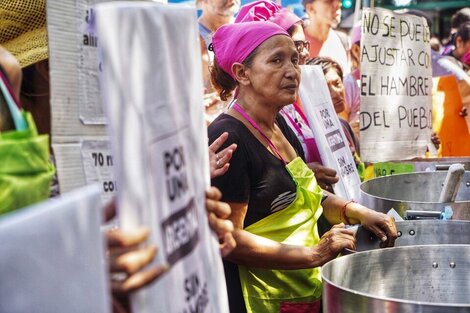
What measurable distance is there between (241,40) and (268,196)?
632mm

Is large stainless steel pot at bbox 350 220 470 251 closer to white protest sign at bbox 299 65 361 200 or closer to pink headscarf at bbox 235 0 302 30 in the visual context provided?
white protest sign at bbox 299 65 361 200

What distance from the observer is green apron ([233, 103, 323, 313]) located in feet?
9.55

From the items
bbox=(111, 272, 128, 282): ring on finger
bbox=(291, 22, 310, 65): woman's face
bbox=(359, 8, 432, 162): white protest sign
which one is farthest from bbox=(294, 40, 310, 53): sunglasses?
bbox=(111, 272, 128, 282): ring on finger

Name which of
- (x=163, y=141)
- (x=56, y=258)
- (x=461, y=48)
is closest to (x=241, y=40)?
(x=163, y=141)

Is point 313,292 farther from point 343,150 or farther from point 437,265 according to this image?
point 343,150

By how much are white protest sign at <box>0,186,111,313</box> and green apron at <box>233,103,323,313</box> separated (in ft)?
5.19

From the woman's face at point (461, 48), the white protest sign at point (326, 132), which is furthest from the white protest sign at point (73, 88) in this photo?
the woman's face at point (461, 48)

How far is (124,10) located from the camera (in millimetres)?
1372

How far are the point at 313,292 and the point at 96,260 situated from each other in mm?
1769

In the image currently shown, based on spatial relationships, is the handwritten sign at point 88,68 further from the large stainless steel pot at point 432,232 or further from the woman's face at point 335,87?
the woman's face at point 335,87

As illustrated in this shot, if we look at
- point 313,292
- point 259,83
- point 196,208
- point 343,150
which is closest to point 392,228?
point 313,292

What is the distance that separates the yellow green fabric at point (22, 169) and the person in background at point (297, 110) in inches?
84.9

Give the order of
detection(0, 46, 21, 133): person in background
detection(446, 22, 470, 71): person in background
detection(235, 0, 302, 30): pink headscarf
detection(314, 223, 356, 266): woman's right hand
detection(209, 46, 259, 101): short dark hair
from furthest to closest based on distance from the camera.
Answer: detection(446, 22, 470, 71): person in background < detection(235, 0, 302, 30): pink headscarf < detection(209, 46, 259, 101): short dark hair < detection(314, 223, 356, 266): woman's right hand < detection(0, 46, 21, 133): person in background

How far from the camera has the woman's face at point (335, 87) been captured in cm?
497
